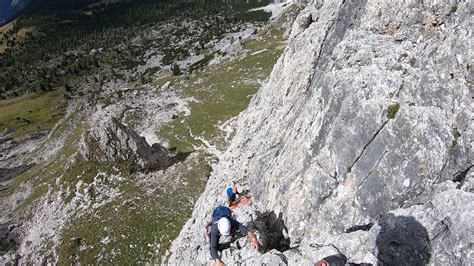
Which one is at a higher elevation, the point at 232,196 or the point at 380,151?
the point at 380,151

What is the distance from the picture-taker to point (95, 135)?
57312 millimetres

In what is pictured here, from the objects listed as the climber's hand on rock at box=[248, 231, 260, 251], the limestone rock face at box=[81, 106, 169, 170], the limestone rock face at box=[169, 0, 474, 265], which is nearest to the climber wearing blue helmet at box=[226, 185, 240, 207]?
the limestone rock face at box=[169, 0, 474, 265]

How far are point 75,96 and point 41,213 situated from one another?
452 ft

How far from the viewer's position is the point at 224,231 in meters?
17.5

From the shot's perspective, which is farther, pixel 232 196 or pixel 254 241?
pixel 232 196

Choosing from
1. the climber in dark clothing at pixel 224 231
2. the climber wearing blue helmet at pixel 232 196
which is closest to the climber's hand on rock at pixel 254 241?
the climber in dark clothing at pixel 224 231

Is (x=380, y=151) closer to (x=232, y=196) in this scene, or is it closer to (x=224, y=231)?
(x=224, y=231)

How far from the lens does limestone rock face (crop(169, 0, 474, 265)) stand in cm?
1555

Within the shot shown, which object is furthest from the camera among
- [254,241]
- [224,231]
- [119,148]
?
[119,148]

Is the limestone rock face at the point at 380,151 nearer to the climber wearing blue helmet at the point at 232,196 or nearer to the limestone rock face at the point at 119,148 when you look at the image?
the climber wearing blue helmet at the point at 232,196

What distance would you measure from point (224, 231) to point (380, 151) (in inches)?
372

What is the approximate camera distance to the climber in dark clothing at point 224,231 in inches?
688

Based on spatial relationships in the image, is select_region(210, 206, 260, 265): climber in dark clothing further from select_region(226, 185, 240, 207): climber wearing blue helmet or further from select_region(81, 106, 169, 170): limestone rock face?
select_region(81, 106, 169, 170): limestone rock face

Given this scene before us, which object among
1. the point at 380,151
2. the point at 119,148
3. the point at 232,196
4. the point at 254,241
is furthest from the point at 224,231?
the point at 119,148
